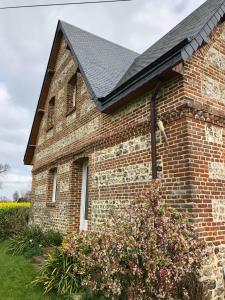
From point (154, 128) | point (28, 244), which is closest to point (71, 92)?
point (28, 244)


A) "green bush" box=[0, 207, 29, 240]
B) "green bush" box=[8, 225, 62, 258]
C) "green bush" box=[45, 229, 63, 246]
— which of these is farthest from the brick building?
"green bush" box=[0, 207, 29, 240]

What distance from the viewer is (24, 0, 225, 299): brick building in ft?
16.5

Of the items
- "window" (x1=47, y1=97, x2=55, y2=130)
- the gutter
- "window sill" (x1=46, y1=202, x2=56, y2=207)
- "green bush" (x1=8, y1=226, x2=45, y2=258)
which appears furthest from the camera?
"window" (x1=47, y1=97, x2=55, y2=130)

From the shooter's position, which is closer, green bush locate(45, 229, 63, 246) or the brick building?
the brick building

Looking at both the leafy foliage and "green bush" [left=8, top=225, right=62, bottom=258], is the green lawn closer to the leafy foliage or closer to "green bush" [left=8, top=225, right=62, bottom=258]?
the leafy foliage

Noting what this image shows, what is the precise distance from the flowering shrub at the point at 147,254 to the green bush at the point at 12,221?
9.01 metres

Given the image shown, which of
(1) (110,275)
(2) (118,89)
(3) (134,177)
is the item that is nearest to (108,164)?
(3) (134,177)

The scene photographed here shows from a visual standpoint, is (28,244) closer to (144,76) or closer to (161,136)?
(161,136)

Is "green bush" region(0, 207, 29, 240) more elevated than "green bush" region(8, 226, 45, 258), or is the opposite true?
"green bush" region(0, 207, 29, 240)

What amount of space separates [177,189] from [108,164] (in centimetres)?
253

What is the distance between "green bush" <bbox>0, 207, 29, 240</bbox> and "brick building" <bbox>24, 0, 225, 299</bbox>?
12.5 ft

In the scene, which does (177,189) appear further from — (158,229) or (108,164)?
(108,164)

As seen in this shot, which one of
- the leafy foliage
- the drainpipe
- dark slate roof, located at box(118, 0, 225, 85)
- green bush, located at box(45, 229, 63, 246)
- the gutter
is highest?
dark slate roof, located at box(118, 0, 225, 85)

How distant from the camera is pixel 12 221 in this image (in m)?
13.5
